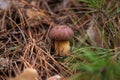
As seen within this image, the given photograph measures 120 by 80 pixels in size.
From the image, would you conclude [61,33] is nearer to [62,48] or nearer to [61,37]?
[61,37]

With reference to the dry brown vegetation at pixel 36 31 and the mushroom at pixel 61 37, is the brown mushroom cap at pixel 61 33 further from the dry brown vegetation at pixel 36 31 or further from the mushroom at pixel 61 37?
the dry brown vegetation at pixel 36 31

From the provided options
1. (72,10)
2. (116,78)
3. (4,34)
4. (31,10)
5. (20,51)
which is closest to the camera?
(116,78)

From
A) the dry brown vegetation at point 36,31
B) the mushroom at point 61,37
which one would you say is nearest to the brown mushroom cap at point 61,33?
the mushroom at point 61,37

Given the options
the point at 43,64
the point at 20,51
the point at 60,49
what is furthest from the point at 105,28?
the point at 20,51

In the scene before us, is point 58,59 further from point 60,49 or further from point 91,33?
point 91,33

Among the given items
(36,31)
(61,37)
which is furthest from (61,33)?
(36,31)

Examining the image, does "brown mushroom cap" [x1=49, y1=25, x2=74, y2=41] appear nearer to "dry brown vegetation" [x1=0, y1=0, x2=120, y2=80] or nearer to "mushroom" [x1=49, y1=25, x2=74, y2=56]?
"mushroom" [x1=49, y1=25, x2=74, y2=56]
